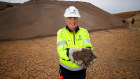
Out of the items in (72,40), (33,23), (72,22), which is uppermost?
(33,23)

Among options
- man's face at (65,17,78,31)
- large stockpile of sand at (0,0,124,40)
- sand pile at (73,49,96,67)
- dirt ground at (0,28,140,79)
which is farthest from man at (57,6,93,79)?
large stockpile of sand at (0,0,124,40)

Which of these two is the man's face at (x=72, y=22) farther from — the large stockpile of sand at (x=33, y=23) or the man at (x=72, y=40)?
the large stockpile of sand at (x=33, y=23)

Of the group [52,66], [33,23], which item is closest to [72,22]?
[52,66]

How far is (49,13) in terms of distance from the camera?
1134 cm

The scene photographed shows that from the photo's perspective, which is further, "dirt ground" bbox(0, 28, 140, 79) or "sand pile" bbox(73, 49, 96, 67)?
"dirt ground" bbox(0, 28, 140, 79)

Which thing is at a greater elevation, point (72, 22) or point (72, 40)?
point (72, 22)

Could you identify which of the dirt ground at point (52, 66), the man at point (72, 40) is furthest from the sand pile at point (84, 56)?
the dirt ground at point (52, 66)

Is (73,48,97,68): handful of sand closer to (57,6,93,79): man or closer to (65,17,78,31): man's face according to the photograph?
(57,6,93,79): man

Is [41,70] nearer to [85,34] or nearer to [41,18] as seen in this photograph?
[85,34]

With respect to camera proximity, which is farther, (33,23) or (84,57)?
(33,23)

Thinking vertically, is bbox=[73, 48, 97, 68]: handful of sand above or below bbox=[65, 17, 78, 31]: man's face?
below

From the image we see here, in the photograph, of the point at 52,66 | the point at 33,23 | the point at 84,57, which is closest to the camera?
the point at 84,57

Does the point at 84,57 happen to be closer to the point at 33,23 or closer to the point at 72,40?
the point at 72,40

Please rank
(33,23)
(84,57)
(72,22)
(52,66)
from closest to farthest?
(84,57) < (72,22) < (52,66) < (33,23)
